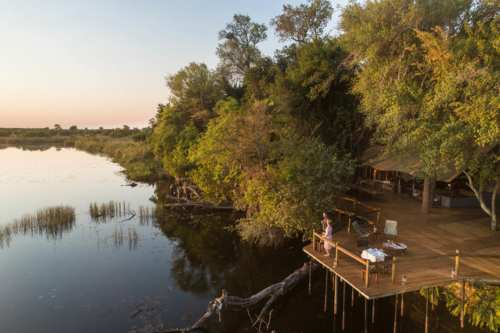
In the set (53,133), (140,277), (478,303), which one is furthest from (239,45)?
(53,133)

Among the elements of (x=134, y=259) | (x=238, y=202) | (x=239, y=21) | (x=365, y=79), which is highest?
(x=239, y=21)

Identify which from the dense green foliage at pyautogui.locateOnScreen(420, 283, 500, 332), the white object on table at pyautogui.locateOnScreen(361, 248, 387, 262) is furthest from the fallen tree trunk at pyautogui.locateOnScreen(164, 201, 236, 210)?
the dense green foliage at pyautogui.locateOnScreen(420, 283, 500, 332)

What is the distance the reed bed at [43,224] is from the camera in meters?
20.5

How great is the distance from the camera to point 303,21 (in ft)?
94.0

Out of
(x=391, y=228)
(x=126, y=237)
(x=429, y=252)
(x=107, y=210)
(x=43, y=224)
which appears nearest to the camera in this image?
(x=429, y=252)

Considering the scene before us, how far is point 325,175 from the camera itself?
1577 cm

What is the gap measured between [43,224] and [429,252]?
23.9 metres

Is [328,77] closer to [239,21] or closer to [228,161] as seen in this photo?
[228,161]

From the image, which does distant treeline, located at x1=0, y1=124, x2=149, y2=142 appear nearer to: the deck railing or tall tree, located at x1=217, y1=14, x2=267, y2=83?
tall tree, located at x1=217, y1=14, x2=267, y2=83

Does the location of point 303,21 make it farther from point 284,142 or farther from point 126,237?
point 126,237

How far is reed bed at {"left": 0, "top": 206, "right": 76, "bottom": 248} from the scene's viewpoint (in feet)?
67.1

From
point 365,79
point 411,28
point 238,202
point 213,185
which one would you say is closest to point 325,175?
point 365,79

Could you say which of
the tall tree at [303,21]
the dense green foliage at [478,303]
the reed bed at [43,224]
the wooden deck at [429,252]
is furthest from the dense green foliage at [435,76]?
the reed bed at [43,224]

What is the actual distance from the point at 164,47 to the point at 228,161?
16.4 m
